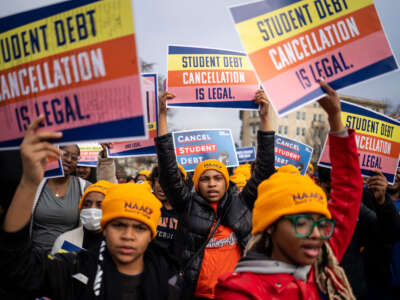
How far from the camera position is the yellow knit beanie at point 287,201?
190cm

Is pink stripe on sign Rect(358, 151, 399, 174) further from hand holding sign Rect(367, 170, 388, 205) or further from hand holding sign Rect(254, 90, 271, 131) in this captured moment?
hand holding sign Rect(254, 90, 271, 131)

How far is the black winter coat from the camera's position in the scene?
1.55 metres

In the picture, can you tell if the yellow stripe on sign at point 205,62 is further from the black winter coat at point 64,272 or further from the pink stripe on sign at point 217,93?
the black winter coat at point 64,272

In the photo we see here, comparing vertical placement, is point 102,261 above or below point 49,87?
below

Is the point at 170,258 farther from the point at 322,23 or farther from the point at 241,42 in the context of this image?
the point at 322,23

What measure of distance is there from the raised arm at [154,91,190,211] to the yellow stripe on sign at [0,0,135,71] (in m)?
Result: 1.51

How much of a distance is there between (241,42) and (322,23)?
65cm

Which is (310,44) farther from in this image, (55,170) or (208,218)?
(55,170)

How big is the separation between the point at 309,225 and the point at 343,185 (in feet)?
1.50

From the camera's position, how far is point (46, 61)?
1.83m

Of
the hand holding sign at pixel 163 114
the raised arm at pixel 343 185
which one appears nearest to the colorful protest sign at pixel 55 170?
the hand holding sign at pixel 163 114

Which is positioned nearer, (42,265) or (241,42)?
(42,265)

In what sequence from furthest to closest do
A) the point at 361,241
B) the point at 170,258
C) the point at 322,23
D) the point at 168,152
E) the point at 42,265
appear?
the point at 361,241 < the point at 168,152 < the point at 322,23 < the point at 170,258 < the point at 42,265

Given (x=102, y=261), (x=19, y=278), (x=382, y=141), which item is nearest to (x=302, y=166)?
(x=382, y=141)
